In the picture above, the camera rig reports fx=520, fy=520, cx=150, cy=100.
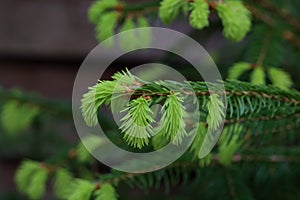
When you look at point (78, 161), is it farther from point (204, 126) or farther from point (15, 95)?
point (204, 126)

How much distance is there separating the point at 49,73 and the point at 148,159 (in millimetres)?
1293

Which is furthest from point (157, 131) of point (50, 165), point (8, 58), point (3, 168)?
point (8, 58)

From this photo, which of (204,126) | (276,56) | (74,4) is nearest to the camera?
(204,126)

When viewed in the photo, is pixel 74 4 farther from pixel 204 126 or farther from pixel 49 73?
pixel 204 126

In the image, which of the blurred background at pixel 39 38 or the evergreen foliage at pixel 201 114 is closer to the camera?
the evergreen foliage at pixel 201 114

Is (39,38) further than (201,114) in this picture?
Yes

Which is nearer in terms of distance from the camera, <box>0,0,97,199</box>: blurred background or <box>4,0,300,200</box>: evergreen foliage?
<box>4,0,300,200</box>: evergreen foliage

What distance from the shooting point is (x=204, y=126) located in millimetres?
604

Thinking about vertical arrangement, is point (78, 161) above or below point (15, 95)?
below

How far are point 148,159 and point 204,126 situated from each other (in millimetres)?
120

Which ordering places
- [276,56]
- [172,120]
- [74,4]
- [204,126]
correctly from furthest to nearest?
[74,4], [276,56], [204,126], [172,120]

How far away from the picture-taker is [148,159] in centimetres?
69

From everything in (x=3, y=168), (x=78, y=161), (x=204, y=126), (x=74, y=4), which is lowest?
(x=3, y=168)

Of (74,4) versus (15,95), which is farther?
(74,4)
